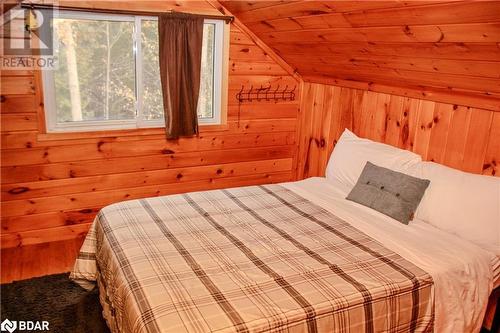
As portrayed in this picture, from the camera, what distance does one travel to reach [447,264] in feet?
6.15

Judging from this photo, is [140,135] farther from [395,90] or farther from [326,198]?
[395,90]

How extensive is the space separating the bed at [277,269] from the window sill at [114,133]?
32.3 inches

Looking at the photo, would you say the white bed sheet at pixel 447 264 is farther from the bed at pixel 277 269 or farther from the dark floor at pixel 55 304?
the dark floor at pixel 55 304

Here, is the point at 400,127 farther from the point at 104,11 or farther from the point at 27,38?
the point at 27,38

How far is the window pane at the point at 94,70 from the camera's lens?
2861mm

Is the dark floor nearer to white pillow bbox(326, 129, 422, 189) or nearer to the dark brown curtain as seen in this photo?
the dark brown curtain

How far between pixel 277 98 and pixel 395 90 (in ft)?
3.58

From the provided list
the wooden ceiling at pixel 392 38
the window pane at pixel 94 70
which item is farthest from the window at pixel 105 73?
the wooden ceiling at pixel 392 38

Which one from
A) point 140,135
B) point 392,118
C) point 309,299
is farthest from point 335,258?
point 140,135

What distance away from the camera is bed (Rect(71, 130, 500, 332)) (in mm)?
1523

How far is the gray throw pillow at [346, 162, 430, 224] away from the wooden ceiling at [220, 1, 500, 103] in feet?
1.92

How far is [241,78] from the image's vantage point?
133 inches

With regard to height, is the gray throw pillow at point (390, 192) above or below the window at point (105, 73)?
below

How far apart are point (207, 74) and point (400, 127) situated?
62.0 inches
